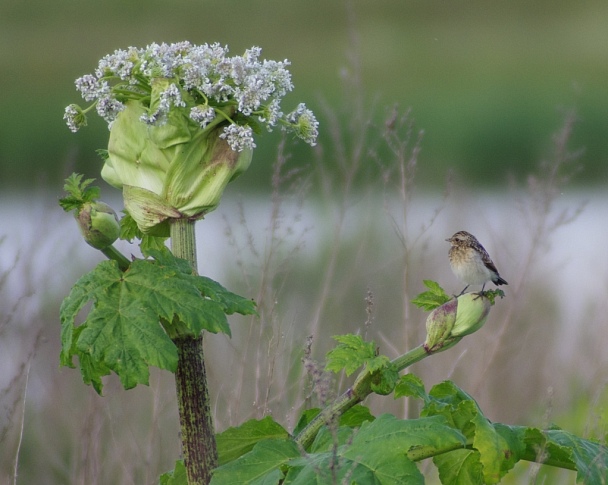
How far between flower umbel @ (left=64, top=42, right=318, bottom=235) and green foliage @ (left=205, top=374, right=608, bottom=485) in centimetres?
42

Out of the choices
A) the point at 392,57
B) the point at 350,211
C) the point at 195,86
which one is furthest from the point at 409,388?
the point at 392,57

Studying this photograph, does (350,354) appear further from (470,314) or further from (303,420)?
(303,420)

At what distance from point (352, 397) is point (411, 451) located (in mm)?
129

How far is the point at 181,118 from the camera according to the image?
1.61m

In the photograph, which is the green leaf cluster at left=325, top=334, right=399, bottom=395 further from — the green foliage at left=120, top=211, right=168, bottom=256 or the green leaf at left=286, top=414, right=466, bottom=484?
the green foliage at left=120, top=211, right=168, bottom=256

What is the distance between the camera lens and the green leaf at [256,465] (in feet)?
5.15

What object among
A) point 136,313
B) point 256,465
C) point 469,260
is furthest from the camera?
point 469,260

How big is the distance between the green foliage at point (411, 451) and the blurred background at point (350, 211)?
11cm

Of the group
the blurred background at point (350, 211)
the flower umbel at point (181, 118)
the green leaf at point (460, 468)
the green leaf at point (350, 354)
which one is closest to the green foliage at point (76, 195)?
the flower umbel at point (181, 118)

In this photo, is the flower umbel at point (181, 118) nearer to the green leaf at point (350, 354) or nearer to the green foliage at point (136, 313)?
the green foliage at point (136, 313)

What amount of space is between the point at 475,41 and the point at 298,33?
14.7 ft

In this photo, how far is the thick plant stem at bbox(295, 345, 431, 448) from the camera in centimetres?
163

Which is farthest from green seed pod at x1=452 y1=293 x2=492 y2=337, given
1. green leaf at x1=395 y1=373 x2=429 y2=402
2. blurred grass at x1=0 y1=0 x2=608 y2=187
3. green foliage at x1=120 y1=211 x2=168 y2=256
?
blurred grass at x1=0 y1=0 x2=608 y2=187

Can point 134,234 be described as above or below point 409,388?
above
